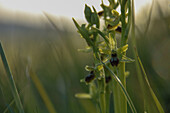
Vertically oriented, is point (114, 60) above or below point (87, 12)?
below

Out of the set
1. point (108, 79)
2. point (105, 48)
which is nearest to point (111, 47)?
point (105, 48)

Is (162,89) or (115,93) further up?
(115,93)

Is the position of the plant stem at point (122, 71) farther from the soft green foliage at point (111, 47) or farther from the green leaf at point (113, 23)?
the green leaf at point (113, 23)

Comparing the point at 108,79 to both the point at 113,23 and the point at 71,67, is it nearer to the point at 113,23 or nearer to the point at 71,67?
the point at 113,23

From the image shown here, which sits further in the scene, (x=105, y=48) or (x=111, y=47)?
(x=105, y=48)

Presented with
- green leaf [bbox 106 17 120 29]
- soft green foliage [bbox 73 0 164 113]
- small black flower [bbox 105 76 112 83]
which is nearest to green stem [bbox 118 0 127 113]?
soft green foliage [bbox 73 0 164 113]

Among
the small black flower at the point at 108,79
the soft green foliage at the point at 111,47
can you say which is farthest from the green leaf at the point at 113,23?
the small black flower at the point at 108,79

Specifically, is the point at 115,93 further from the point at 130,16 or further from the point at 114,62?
the point at 130,16

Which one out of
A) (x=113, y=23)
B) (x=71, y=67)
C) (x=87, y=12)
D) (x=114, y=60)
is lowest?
(x=71, y=67)

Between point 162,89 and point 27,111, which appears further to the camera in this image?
point 162,89

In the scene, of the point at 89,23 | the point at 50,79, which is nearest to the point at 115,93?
the point at 89,23

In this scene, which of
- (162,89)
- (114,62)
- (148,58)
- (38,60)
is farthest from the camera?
(38,60)
